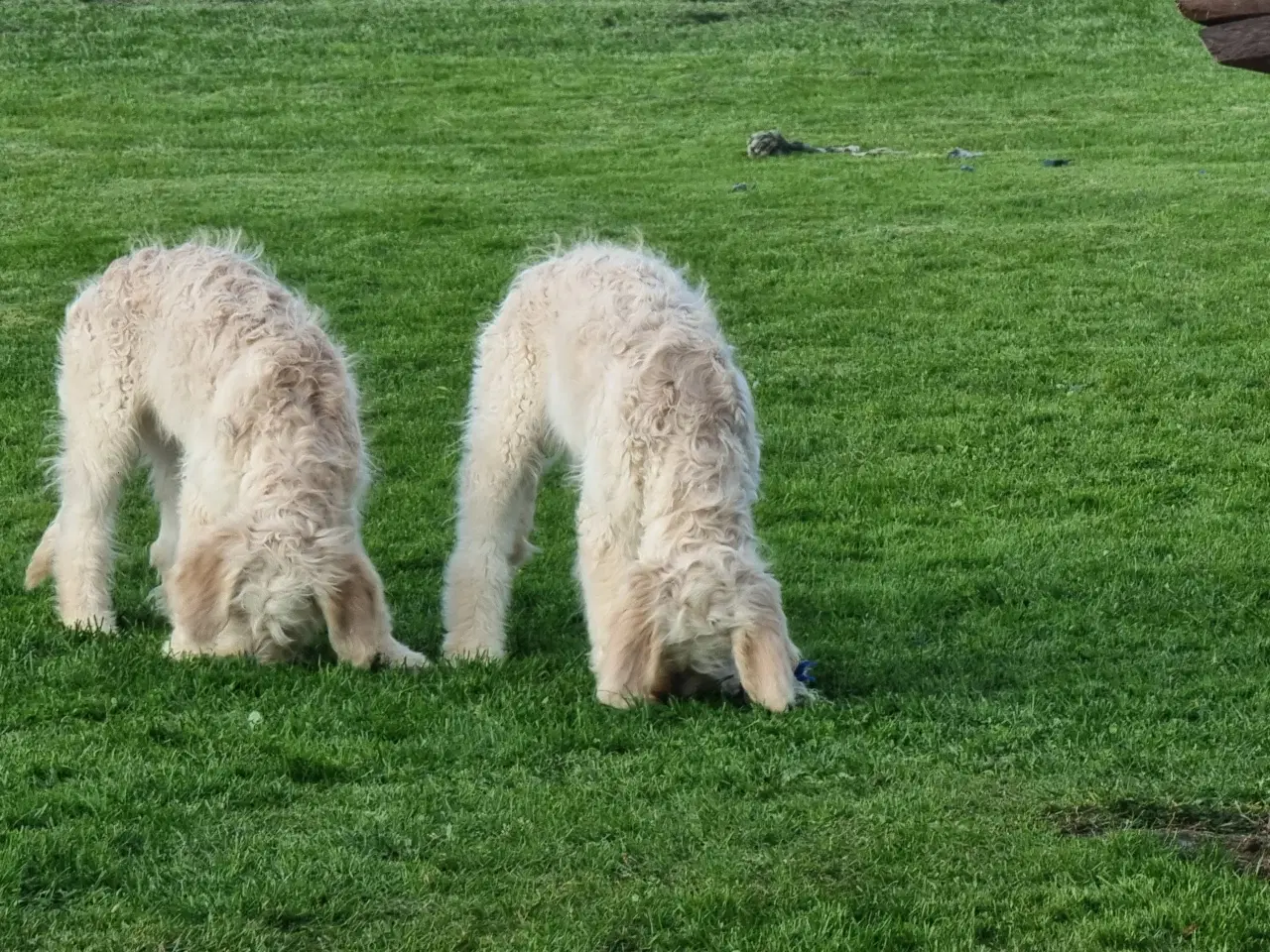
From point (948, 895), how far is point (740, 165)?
17971 millimetres

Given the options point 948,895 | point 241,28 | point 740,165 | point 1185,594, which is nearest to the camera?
point 948,895

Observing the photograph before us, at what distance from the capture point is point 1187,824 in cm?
527

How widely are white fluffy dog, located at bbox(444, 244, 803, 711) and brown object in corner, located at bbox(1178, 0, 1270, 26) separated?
2470 millimetres

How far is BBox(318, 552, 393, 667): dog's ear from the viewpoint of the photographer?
661 cm

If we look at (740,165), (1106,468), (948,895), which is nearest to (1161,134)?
(740,165)

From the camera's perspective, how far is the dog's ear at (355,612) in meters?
6.61

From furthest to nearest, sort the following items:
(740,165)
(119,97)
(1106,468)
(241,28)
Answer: (241,28)
(119,97)
(740,165)
(1106,468)

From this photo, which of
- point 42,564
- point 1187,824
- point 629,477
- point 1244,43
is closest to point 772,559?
point 629,477

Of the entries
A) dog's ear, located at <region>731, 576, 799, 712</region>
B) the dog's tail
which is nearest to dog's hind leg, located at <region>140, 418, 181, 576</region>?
the dog's tail

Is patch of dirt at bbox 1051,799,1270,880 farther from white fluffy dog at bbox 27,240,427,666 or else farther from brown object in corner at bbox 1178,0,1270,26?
white fluffy dog at bbox 27,240,427,666

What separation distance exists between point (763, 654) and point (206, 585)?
2156mm

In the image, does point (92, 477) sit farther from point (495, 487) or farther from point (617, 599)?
point (617, 599)

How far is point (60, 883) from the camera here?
486 cm

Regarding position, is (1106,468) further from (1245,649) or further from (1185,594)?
(1245,649)
